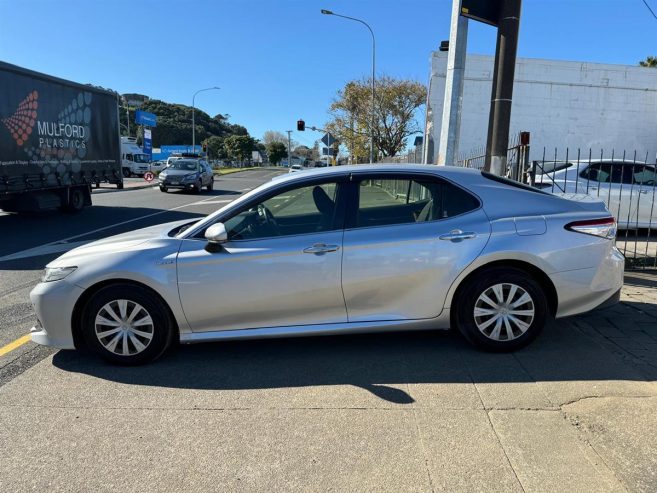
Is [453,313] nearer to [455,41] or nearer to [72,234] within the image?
[455,41]

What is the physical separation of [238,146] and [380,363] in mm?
105834

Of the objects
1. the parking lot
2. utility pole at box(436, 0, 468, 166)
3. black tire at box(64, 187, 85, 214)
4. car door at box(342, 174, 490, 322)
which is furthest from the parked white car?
black tire at box(64, 187, 85, 214)

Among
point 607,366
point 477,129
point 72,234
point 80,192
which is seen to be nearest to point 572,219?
point 607,366

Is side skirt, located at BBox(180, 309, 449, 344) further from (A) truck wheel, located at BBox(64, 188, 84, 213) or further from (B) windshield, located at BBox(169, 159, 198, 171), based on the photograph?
(B) windshield, located at BBox(169, 159, 198, 171)

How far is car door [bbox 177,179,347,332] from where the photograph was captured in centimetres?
384

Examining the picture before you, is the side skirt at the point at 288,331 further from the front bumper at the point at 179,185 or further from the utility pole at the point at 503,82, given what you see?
the front bumper at the point at 179,185

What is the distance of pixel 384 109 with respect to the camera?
130 feet

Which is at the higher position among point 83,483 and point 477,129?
point 477,129

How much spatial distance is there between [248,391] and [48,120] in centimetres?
1285

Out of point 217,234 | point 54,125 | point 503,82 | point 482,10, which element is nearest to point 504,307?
point 217,234

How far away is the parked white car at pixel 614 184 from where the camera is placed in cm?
946

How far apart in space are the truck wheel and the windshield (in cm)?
1005

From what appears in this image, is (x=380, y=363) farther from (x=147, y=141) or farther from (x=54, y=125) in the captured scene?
(x=147, y=141)

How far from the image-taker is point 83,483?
8.43ft
